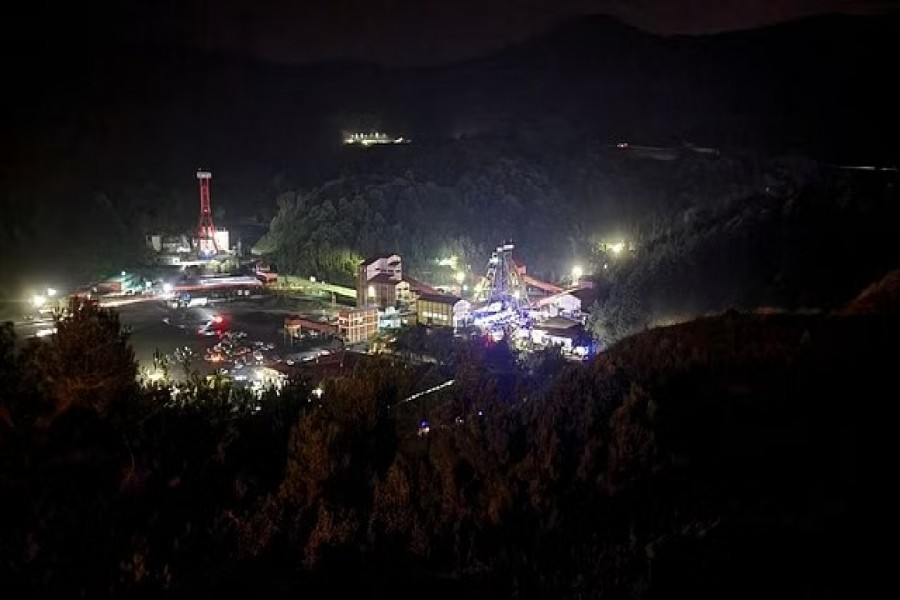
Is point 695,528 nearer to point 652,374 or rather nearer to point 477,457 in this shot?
point 477,457

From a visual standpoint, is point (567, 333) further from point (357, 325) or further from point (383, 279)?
point (383, 279)

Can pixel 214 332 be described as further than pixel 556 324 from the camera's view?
Yes

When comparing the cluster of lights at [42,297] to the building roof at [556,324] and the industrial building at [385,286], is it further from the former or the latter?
the building roof at [556,324]

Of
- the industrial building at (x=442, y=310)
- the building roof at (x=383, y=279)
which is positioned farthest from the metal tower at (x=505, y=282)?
the building roof at (x=383, y=279)

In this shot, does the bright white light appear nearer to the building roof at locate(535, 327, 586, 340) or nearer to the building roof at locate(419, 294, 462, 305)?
the building roof at locate(419, 294, 462, 305)

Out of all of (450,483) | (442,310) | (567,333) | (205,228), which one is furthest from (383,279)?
(450,483)
